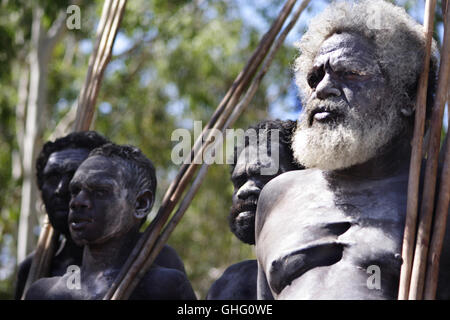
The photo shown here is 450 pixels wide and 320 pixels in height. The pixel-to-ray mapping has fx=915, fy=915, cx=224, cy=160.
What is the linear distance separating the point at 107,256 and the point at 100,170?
1.28ft

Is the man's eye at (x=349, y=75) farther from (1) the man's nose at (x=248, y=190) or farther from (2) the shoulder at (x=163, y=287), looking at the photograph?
(2) the shoulder at (x=163, y=287)

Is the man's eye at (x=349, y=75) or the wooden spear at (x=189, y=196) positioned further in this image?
the wooden spear at (x=189, y=196)

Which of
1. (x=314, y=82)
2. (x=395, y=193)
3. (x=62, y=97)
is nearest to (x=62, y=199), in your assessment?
(x=314, y=82)

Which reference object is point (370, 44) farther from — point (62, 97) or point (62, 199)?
point (62, 97)

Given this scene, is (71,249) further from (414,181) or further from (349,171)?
(414,181)

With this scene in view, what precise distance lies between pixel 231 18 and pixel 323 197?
30.6ft

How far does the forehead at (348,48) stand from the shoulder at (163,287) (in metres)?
1.26

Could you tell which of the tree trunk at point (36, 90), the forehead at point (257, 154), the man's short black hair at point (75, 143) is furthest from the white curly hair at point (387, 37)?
the tree trunk at point (36, 90)

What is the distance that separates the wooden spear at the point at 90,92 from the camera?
4660 mm

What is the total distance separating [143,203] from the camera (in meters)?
4.19

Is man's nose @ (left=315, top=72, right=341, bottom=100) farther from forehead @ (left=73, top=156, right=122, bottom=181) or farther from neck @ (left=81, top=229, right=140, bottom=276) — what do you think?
neck @ (left=81, top=229, right=140, bottom=276)

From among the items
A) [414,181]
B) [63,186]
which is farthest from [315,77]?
[63,186]
